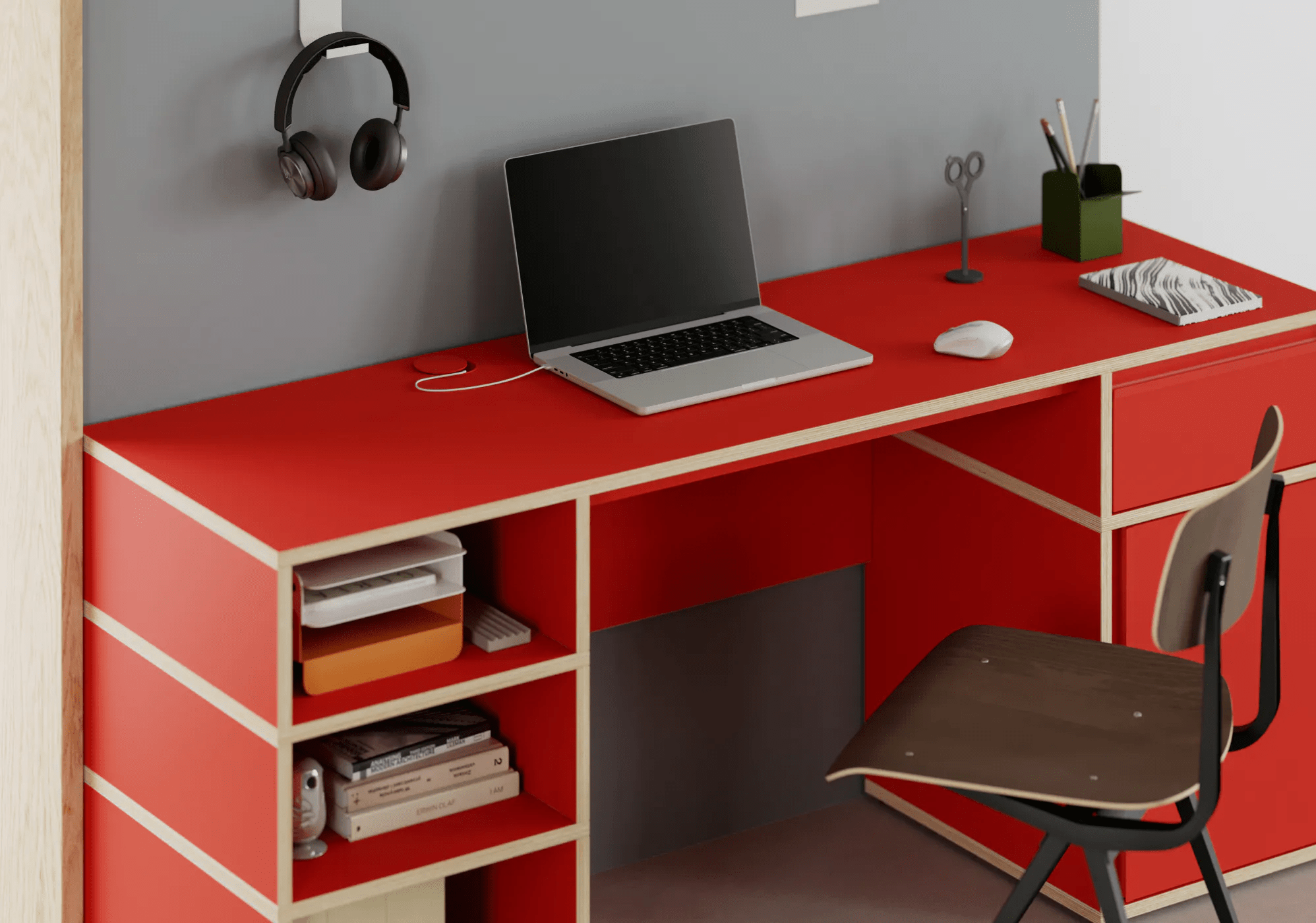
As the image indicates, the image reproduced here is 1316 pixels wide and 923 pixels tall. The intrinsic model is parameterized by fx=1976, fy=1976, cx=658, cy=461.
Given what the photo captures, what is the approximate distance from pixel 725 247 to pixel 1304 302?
0.85 m

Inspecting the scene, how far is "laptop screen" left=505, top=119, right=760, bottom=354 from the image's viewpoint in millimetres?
2705

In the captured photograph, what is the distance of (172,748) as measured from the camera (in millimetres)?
2395

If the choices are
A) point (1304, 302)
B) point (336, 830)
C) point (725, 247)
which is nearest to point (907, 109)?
point (725, 247)

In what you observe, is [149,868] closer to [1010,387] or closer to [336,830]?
[336,830]

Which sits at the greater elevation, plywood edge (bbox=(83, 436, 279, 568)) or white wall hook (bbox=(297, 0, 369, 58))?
white wall hook (bbox=(297, 0, 369, 58))

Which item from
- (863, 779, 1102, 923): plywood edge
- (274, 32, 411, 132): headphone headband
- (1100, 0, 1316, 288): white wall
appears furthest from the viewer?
(1100, 0, 1316, 288): white wall

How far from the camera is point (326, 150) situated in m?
2.56

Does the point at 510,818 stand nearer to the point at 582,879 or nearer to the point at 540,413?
the point at 582,879

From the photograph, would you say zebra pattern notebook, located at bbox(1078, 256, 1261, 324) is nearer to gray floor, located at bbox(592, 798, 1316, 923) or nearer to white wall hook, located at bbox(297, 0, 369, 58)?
gray floor, located at bbox(592, 798, 1316, 923)

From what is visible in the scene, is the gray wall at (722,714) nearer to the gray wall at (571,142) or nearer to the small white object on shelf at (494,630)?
the gray wall at (571,142)

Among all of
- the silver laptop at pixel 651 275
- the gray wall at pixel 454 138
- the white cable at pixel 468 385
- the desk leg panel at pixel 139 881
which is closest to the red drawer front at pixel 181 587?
the gray wall at pixel 454 138

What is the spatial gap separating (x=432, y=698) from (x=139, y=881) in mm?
545

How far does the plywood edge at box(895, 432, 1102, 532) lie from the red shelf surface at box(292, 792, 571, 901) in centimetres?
88
